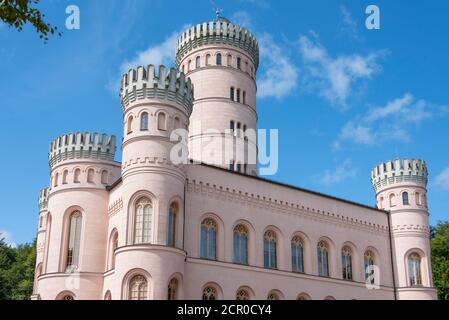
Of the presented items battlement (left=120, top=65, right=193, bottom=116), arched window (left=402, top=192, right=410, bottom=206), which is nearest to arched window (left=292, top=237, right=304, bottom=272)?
arched window (left=402, top=192, right=410, bottom=206)

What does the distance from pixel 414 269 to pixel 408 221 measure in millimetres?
3782

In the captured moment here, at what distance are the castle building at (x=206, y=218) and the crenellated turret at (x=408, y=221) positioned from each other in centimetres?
8

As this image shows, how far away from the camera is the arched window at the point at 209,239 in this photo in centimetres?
3322

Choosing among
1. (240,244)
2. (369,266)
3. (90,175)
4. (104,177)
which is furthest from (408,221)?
(90,175)

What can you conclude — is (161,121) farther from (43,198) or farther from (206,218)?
(43,198)

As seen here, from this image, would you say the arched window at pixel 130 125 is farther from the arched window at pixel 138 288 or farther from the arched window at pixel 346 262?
the arched window at pixel 346 262

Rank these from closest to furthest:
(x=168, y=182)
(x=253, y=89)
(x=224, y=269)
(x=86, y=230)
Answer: (x=168, y=182) → (x=224, y=269) → (x=86, y=230) → (x=253, y=89)

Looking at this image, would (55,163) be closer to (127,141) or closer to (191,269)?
(127,141)

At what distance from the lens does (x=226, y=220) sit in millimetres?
34250

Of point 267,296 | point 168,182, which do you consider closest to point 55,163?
point 168,182

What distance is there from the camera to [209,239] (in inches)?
1323

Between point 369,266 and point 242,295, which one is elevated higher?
point 369,266

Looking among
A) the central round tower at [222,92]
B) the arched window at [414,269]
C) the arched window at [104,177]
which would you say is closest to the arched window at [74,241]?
the arched window at [104,177]
